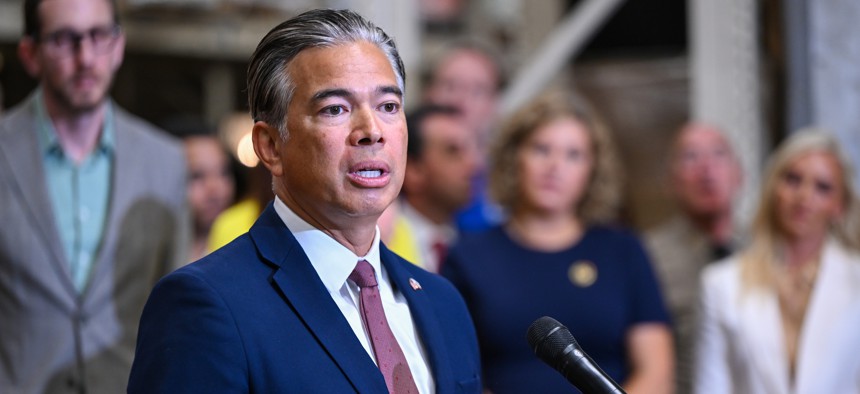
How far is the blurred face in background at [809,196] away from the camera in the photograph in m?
3.50

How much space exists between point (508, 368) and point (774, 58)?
2.21 m

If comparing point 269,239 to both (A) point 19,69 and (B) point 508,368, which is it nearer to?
(B) point 508,368

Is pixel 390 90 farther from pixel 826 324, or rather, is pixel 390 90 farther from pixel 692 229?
pixel 692 229

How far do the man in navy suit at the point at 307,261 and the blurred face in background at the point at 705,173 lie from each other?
2389mm

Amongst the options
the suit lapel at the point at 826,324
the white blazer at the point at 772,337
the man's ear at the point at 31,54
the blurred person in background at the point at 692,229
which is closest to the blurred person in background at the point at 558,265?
the white blazer at the point at 772,337

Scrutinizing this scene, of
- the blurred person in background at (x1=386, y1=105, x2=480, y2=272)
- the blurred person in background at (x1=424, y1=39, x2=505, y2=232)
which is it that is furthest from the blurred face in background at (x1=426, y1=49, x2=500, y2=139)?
the blurred person in background at (x1=386, y1=105, x2=480, y2=272)

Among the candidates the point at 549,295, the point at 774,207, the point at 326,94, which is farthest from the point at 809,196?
the point at 326,94

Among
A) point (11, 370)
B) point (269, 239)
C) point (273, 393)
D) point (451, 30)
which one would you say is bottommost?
point (451, 30)

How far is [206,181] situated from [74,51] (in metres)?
1.86

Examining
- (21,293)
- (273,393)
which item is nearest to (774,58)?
(21,293)

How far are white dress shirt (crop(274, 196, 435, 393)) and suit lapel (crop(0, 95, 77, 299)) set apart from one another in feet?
3.18

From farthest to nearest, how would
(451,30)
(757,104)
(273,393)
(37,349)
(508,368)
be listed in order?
1. (451,30)
2. (757,104)
3. (508,368)
4. (37,349)
5. (273,393)

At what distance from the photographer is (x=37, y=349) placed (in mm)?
2449

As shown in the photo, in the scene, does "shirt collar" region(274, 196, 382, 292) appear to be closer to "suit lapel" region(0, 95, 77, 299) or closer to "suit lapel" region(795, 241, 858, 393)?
"suit lapel" region(0, 95, 77, 299)
